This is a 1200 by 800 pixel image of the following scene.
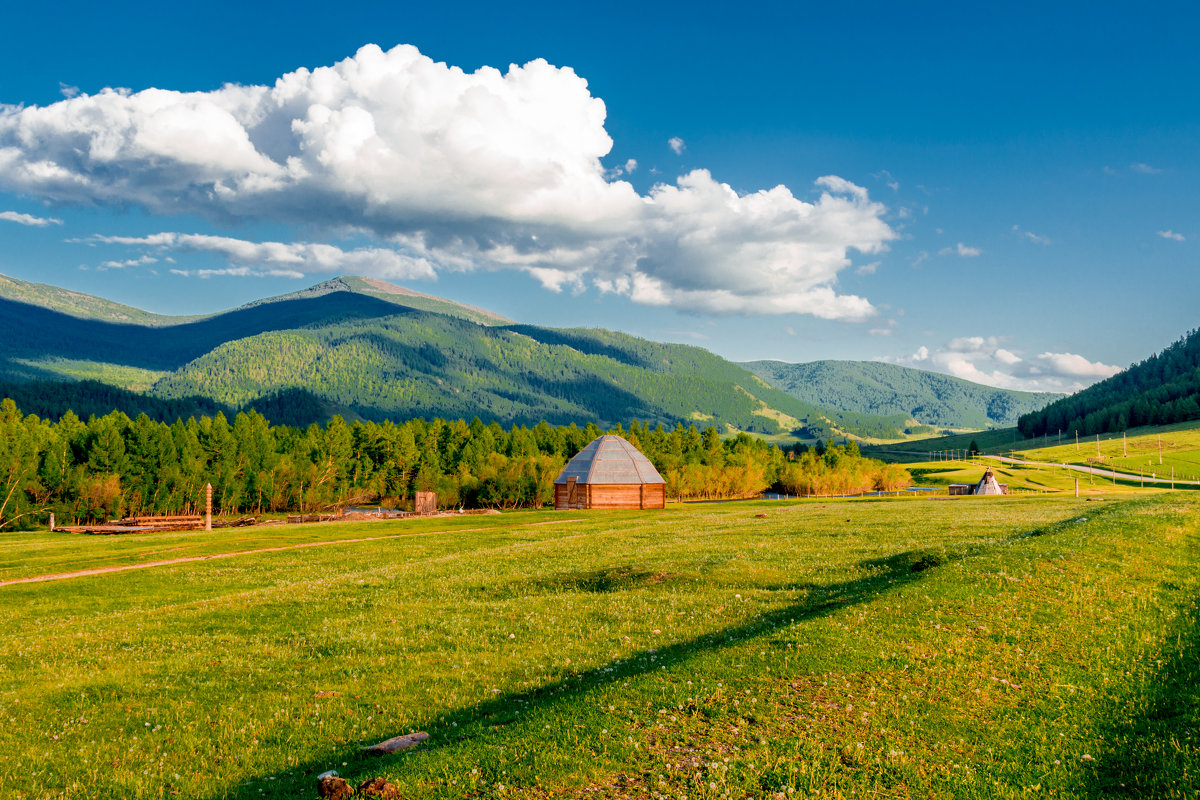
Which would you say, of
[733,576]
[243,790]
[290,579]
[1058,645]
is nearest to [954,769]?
[1058,645]

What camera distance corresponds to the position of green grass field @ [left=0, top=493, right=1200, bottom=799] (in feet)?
31.9

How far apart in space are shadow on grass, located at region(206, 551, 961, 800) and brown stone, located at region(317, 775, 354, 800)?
0.24 metres

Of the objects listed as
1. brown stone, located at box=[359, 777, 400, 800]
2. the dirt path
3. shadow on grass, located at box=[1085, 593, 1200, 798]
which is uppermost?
brown stone, located at box=[359, 777, 400, 800]

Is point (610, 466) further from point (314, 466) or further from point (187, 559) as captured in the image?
point (314, 466)

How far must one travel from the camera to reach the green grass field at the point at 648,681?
31.9 feet

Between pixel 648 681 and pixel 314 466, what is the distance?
139974mm

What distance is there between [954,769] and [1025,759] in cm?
140

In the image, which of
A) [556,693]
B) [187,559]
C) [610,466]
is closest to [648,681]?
[556,693]

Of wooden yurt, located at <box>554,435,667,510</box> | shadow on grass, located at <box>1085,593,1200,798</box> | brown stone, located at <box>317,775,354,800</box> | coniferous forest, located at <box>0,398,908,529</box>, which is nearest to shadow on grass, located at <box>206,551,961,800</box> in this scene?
brown stone, located at <box>317,775,354,800</box>

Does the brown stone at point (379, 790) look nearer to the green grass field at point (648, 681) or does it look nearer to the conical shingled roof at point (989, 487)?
the green grass field at point (648, 681)

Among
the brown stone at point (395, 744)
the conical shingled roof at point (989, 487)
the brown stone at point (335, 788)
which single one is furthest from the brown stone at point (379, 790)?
the conical shingled roof at point (989, 487)

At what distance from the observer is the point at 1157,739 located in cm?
1075

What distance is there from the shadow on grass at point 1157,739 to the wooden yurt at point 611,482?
78252 millimetres

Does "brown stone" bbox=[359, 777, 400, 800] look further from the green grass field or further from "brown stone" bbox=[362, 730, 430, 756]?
"brown stone" bbox=[362, 730, 430, 756]
